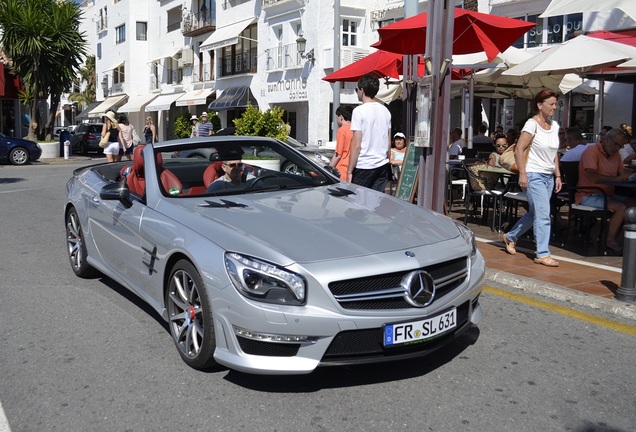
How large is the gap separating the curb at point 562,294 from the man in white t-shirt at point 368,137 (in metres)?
1.92

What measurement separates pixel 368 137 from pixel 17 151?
2204 centimetres

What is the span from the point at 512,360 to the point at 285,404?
162 cm

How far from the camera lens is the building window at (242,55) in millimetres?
37312

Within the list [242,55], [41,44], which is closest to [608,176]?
[41,44]

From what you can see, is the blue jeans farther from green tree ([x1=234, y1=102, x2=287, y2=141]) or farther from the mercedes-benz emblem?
green tree ([x1=234, y1=102, x2=287, y2=141])

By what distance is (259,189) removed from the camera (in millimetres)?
5375

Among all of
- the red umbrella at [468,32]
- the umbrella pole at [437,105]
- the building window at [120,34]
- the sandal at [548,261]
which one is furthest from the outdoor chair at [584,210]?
the building window at [120,34]

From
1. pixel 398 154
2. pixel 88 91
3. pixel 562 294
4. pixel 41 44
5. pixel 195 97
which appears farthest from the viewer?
pixel 88 91

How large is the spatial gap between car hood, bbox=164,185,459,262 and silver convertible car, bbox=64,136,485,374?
0.01 m

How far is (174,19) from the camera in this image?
48844mm

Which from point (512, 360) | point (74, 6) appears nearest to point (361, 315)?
point (512, 360)

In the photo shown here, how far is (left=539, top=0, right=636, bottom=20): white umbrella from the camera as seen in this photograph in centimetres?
750

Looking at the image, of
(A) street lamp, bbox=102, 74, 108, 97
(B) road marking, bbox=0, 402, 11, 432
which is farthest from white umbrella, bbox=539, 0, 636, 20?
(A) street lamp, bbox=102, 74, 108, 97

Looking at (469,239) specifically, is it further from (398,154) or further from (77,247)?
(398,154)
